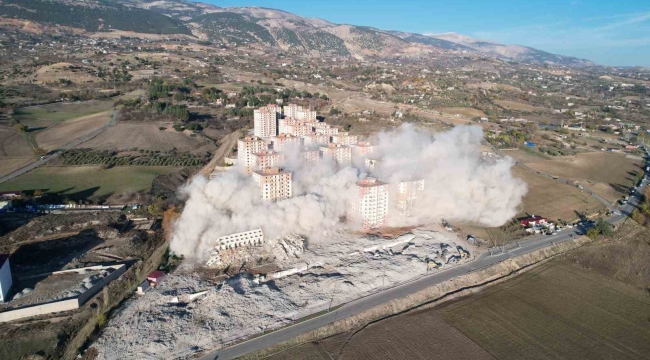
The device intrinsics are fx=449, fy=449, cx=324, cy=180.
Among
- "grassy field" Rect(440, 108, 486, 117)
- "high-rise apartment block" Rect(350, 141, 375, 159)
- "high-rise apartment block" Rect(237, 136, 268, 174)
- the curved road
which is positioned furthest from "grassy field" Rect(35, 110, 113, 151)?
"grassy field" Rect(440, 108, 486, 117)

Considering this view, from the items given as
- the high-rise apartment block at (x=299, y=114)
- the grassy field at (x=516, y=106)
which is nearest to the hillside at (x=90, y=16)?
the high-rise apartment block at (x=299, y=114)

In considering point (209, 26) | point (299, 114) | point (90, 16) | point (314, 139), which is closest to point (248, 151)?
point (314, 139)

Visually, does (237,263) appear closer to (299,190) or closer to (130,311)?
(130,311)

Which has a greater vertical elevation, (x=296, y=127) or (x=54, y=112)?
(x=296, y=127)

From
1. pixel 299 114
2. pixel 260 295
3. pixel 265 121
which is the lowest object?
pixel 260 295

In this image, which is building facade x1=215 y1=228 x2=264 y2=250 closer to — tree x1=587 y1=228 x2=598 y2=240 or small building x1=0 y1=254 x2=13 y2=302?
small building x1=0 y1=254 x2=13 y2=302

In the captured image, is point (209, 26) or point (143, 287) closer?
point (143, 287)

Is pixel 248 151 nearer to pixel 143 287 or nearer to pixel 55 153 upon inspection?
pixel 143 287
